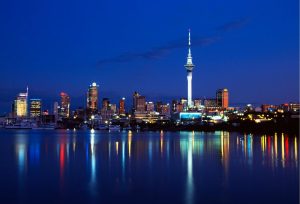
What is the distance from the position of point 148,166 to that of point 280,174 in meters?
8.81

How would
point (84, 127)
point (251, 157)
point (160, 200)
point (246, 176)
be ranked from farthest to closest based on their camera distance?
point (84, 127) → point (251, 157) → point (246, 176) → point (160, 200)

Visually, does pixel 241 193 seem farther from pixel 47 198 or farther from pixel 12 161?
pixel 12 161

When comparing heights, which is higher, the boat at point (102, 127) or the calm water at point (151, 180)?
the boat at point (102, 127)

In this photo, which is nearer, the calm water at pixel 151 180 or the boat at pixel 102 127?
the calm water at pixel 151 180

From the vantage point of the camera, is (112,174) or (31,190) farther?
(112,174)

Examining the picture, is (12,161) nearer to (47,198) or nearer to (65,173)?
(65,173)

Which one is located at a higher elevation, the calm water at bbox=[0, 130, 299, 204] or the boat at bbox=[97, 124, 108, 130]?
the boat at bbox=[97, 124, 108, 130]

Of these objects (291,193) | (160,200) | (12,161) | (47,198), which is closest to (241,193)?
(291,193)

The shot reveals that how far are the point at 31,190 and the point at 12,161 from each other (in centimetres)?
1396

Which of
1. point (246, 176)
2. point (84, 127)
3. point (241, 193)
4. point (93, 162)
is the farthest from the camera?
point (84, 127)

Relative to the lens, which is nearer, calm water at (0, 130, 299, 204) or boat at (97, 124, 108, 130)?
calm water at (0, 130, 299, 204)

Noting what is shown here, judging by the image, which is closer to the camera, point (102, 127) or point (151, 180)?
point (151, 180)

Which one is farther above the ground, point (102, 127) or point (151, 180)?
point (102, 127)

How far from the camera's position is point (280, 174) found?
2706cm
